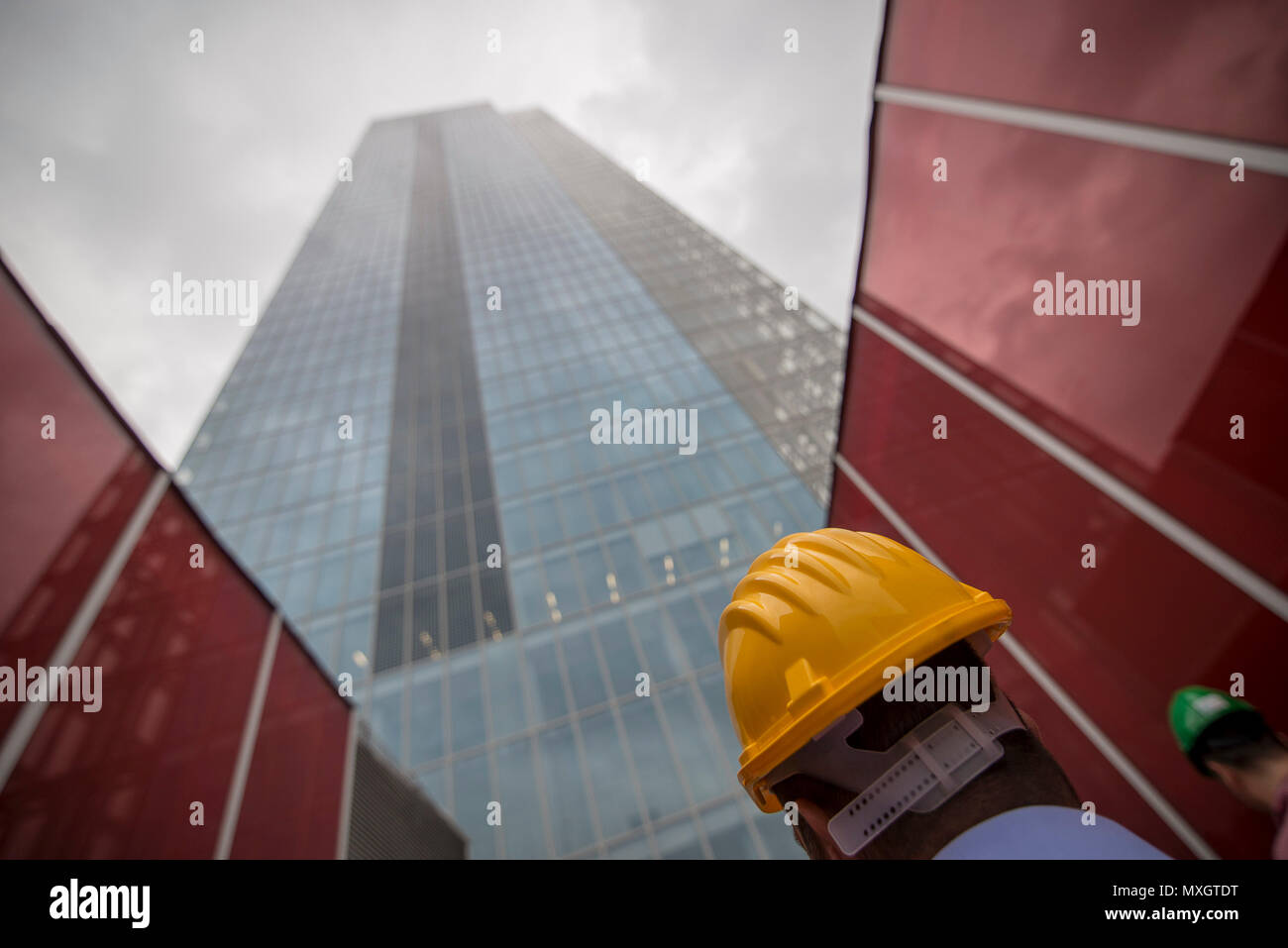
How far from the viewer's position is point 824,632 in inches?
91.3

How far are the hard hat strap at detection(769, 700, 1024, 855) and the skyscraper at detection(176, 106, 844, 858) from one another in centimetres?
1094

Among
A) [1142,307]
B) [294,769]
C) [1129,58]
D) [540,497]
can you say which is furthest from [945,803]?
[540,497]

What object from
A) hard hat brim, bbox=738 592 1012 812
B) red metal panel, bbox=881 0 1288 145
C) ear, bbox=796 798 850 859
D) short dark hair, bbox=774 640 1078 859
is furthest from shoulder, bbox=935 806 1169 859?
red metal panel, bbox=881 0 1288 145

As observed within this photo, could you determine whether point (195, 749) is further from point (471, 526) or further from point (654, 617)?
point (471, 526)

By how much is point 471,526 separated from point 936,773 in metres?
18.0

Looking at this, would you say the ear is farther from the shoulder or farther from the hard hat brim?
the shoulder

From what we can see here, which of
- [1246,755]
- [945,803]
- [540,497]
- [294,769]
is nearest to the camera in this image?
[945,803]

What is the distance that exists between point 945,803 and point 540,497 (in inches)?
691

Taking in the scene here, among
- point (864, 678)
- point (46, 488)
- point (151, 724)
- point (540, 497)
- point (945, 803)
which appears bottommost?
point (540, 497)

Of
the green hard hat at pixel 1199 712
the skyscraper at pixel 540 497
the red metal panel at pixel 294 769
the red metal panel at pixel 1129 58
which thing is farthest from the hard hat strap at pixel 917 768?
the skyscraper at pixel 540 497

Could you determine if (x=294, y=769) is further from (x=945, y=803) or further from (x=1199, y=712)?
(x=1199, y=712)

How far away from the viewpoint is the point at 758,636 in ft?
8.17

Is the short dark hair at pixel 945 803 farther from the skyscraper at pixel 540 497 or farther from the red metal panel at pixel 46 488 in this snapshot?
the skyscraper at pixel 540 497

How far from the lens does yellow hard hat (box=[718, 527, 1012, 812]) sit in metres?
2.09
